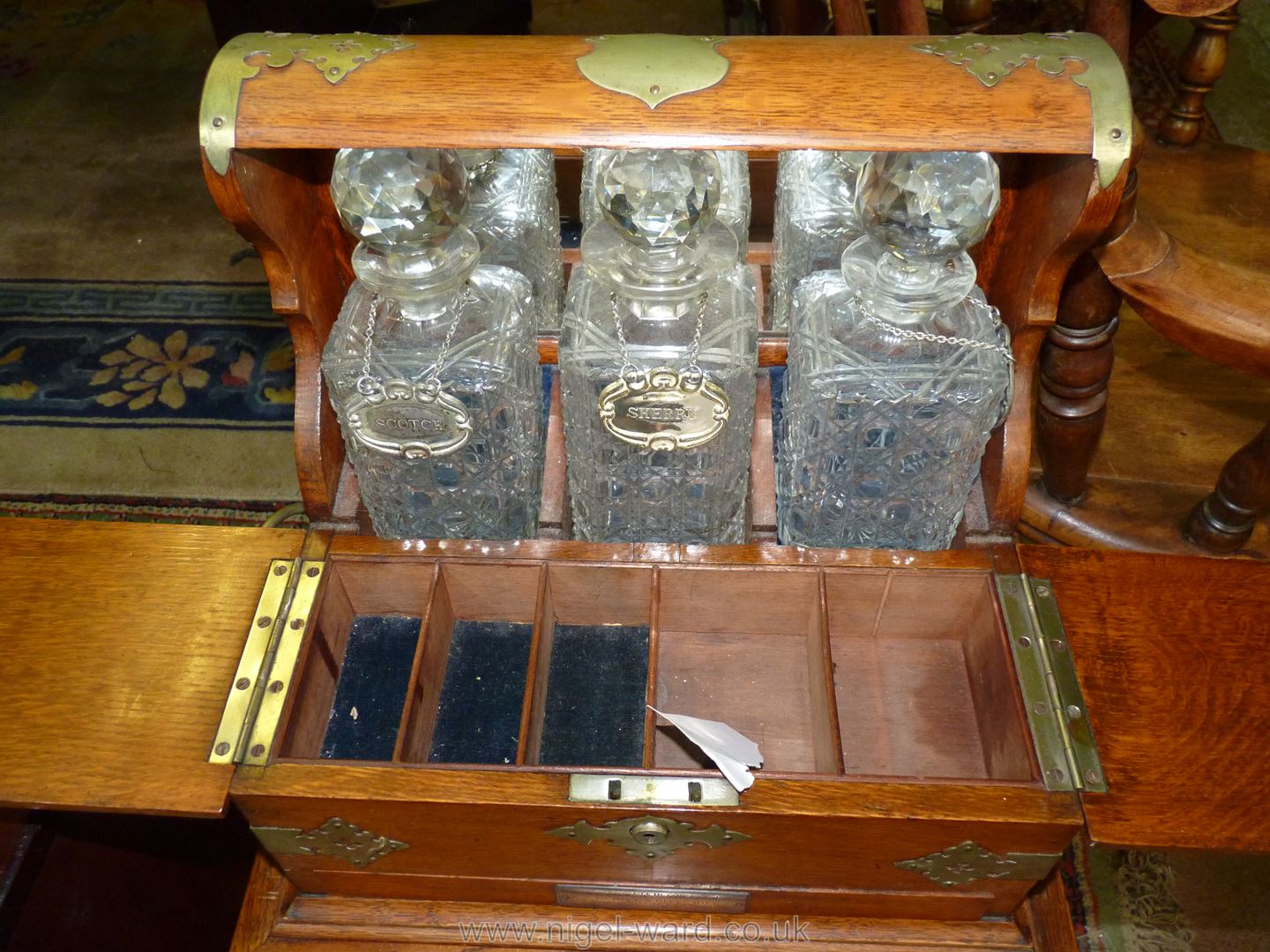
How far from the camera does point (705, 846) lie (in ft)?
2.72

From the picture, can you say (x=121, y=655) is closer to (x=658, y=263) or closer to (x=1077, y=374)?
(x=658, y=263)

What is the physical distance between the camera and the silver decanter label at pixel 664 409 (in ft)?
2.76

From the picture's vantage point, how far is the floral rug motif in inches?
83.5

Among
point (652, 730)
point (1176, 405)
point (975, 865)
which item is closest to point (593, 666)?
point (652, 730)

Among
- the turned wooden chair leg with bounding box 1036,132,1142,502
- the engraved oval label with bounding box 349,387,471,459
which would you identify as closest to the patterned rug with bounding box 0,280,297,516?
the engraved oval label with bounding box 349,387,471,459

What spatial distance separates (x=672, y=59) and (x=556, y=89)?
0.31ft

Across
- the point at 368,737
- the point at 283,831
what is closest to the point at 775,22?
the point at 368,737

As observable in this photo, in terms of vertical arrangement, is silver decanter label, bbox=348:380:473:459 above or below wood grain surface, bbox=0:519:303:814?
above

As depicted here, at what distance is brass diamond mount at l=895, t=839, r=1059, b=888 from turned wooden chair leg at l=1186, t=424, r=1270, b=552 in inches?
23.7

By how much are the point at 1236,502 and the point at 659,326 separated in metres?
0.81

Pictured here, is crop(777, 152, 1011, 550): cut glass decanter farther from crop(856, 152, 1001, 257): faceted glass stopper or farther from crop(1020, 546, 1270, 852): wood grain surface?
crop(1020, 546, 1270, 852): wood grain surface

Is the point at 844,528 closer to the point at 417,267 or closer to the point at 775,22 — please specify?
the point at 417,267

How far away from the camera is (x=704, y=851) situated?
2.76 ft

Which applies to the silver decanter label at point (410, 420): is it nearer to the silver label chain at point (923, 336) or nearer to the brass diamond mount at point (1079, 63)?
the silver label chain at point (923, 336)
